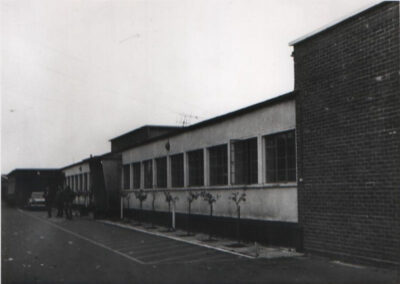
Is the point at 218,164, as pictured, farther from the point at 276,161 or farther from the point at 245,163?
the point at 276,161

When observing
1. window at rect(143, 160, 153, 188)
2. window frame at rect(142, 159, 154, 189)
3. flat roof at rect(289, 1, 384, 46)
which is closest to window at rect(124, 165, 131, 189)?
window frame at rect(142, 159, 154, 189)

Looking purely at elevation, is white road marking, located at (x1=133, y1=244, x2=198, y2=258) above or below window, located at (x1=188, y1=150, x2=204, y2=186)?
below

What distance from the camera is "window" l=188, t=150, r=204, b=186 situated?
21234 mm

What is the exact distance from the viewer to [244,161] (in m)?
17.5

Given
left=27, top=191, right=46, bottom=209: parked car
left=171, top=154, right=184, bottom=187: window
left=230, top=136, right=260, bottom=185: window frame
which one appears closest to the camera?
left=230, top=136, right=260, bottom=185: window frame

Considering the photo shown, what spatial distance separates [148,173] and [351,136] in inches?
674

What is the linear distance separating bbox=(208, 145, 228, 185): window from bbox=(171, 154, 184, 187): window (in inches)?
133

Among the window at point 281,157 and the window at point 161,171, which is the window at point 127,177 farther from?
the window at point 281,157

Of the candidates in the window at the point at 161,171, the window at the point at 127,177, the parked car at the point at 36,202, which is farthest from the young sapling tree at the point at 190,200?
the parked car at the point at 36,202

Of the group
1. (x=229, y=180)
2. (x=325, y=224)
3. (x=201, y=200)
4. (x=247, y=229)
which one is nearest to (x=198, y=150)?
(x=201, y=200)

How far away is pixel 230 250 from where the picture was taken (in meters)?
14.7

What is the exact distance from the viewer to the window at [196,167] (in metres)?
21.2

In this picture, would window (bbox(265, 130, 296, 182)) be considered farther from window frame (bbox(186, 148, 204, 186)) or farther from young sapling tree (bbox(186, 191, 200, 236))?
window frame (bbox(186, 148, 204, 186))

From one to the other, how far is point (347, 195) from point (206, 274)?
12.6 feet
